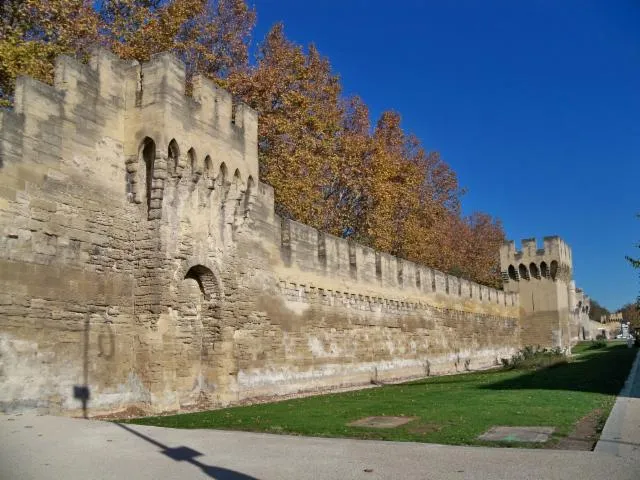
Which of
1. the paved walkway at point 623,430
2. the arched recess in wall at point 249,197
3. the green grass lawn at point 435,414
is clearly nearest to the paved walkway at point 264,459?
the paved walkway at point 623,430

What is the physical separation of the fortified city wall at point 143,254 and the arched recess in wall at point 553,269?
87.1ft

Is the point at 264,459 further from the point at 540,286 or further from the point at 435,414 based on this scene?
the point at 540,286

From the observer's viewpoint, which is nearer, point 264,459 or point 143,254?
point 264,459

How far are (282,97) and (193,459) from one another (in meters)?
20.5

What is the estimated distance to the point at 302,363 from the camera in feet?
56.2

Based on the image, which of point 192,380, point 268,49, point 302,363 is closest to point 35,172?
point 192,380

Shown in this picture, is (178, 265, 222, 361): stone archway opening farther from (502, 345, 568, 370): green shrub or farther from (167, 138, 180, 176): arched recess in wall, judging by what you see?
(502, 345, 568, 370): green shrub

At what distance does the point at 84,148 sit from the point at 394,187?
22.3 metres

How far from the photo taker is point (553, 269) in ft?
133

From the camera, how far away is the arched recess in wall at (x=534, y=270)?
40.8 meters

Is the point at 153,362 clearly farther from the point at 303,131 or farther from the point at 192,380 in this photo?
the point at 303,131

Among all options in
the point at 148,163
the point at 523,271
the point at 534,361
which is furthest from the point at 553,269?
the point at 148,163

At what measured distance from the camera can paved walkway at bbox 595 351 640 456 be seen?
6.39 m

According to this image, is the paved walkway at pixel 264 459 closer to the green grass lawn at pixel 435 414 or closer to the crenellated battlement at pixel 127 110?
the green grass lawn at pixel 435 414
